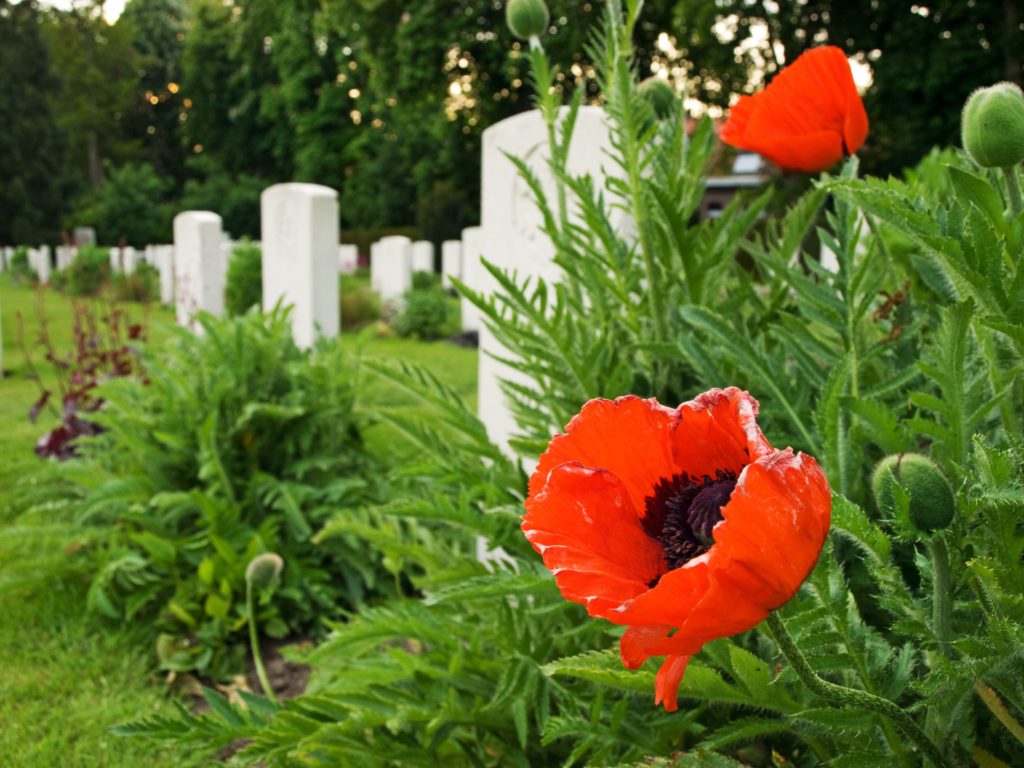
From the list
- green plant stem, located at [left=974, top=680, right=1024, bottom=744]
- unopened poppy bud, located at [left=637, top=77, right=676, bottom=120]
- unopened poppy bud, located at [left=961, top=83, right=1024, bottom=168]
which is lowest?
green plant stem, located at [left=974, top=680, right=1024, bottom=744]

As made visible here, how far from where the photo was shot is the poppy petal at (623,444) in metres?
0.56

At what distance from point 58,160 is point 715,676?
96.5 feet

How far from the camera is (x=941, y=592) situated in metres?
0.65

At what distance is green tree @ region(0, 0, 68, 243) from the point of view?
982 inches

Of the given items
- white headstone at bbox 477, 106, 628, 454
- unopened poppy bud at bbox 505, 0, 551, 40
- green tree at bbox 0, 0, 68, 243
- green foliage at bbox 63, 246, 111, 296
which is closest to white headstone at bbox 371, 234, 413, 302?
green foliage at bbox 63, 246, 111, 296

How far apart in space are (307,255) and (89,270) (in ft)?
32.3

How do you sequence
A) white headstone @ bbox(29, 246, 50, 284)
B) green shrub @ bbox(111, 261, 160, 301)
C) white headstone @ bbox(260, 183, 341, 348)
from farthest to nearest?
white headstone @ bbox(29, 246, 50, 284), green shrub @ bbox(111, 261, 160, 301), white headstone @ bbox(260, 183, 341, 348)

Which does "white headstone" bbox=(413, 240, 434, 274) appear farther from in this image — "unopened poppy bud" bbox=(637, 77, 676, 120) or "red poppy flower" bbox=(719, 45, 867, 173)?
"red poppy flower" bbox=(719, 45, 867, 173)

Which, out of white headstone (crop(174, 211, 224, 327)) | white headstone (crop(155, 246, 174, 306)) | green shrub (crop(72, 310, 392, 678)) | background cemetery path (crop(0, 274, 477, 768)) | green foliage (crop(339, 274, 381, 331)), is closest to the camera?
background cemetery path (crop(0, 274, 477, 768))

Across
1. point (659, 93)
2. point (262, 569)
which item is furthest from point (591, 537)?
point (262, 569)

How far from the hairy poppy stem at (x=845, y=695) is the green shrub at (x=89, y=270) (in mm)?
13058

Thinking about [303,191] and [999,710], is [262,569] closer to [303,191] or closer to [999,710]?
[999,710]

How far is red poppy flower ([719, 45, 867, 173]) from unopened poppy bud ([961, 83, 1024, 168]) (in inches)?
8.6

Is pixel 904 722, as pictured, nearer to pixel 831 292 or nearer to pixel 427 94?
pixel 831 292
